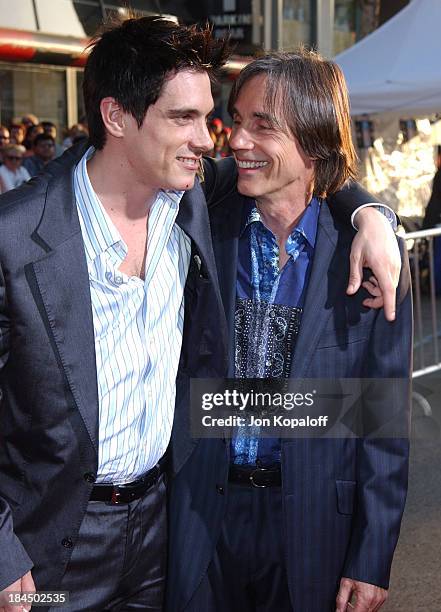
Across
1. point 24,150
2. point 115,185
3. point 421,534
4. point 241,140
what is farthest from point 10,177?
point 115,185

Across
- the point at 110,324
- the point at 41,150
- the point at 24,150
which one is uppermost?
the point at 41,150

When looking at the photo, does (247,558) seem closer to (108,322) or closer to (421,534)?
(108,322)

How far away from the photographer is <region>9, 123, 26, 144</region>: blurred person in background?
40.6ft

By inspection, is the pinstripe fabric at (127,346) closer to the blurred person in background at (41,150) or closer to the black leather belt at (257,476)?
the black leather belt at (257,476)

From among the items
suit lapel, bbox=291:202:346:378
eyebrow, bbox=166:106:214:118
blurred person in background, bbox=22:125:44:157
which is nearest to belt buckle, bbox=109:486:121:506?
suit lapel, bbox=291:202:346:378

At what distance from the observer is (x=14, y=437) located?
221 centimetres

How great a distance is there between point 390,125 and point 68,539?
1192cm

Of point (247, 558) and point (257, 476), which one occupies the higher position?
point (257, 476)

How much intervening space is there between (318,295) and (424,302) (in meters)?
8.22

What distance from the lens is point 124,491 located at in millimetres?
2344

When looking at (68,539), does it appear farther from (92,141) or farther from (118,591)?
(92,141)

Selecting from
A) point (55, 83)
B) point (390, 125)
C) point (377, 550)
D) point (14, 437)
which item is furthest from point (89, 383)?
point (55, 83)

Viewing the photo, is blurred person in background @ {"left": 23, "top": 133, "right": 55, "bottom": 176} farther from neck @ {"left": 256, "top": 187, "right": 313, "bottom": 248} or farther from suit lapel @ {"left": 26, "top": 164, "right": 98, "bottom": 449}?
suit lapel @ {"left": 26, "top": 164, "right": 98, "bottom": 449}

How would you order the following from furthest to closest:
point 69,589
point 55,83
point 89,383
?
point 55,83, point 69,589, point 89,383
